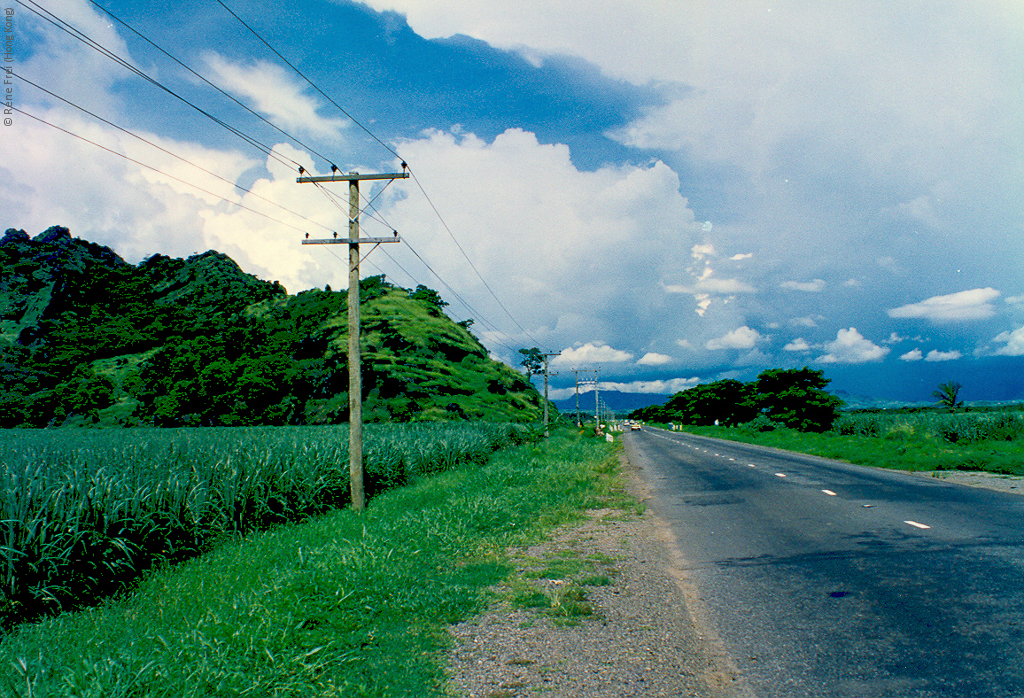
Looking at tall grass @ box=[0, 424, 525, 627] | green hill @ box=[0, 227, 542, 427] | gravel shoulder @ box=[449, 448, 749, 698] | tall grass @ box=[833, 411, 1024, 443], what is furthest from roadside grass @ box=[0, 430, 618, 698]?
green hill @ box=[0, 227, 542, 427]

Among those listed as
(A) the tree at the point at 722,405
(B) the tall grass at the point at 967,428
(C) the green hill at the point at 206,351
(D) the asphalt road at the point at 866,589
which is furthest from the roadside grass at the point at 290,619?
(A) the tree at the point at 722,405

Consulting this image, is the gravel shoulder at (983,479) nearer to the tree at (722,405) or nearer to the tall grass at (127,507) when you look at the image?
the tall grass at (127,507)

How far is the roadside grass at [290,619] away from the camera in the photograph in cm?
393

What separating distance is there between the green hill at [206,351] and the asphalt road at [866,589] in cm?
7024

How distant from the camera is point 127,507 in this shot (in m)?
7.74

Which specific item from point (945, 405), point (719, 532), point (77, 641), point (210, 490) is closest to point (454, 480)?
point (210, 490)

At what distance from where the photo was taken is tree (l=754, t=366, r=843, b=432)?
6862 centimetres

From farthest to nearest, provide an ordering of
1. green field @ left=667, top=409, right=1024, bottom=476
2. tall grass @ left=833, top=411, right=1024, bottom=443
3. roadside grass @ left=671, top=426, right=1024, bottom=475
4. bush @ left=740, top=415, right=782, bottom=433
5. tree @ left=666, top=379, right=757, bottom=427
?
1. tree @ left=666, top=379, right=757, bottom=427
2. bush @ left=740, top=415, right=782, bottom=433
3. tall grass @ left=833, top=411, right=1024, bottom=443
4. green field @ left=667, top=409, right=1024, bottom=476
5. roadside grass @ left=671, top=426, right=1024, bottom=475

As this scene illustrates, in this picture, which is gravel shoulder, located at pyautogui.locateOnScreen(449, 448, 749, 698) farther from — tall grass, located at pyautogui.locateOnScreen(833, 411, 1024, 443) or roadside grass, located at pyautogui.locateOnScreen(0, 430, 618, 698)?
tall grass, located at pyautogui.locateOnScreen(833, 411, 1024, 443)

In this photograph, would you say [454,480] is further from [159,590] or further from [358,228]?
[159,590]

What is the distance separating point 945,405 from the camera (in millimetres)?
81125

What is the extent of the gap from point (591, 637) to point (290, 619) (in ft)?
8.94

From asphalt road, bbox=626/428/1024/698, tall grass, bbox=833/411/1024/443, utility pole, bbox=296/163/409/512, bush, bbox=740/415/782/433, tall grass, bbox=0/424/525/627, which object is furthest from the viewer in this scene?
bush, bbox=740/415/782/433

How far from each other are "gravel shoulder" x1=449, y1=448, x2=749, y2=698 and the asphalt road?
310 mm
